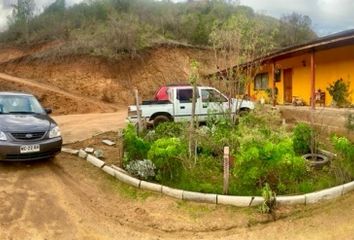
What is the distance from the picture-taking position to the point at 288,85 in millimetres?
20188

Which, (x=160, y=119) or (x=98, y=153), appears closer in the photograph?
(x=98, y=153)

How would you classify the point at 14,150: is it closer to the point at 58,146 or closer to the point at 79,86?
the point at 58,146

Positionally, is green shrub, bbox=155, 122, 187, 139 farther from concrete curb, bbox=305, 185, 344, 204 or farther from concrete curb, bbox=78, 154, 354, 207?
concrete curb, bbox=305, 185, 344, 204

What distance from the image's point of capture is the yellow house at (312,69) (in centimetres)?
1297

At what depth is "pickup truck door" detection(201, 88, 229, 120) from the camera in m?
12.4

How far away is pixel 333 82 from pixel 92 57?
2018cm

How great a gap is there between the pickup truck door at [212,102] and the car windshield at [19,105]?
5159 mm

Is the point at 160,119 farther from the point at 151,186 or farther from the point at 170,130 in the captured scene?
the point at 151,186

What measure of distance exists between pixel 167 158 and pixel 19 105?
14.4 ft

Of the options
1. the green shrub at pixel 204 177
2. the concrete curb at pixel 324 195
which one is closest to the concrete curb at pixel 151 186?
the green shrub at pixel 204 177

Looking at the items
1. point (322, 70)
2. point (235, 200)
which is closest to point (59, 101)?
point (322, 70)

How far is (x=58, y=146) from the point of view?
8844 mm

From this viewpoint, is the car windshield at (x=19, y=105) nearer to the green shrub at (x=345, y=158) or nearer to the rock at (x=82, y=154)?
the rock at (x=82, y=154)

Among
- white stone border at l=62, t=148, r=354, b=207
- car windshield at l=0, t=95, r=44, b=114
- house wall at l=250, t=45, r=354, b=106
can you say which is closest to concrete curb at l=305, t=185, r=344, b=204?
white stone border at l=62, t=148, r=354, b=207
